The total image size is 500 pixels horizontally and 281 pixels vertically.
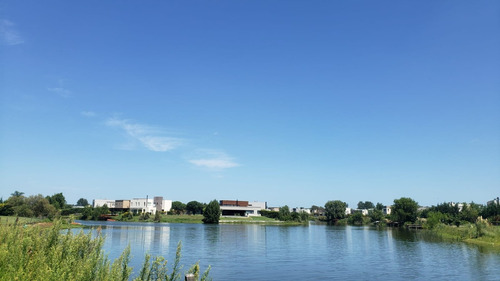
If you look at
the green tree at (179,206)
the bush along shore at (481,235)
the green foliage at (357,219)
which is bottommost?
the green foliage at (357,219)

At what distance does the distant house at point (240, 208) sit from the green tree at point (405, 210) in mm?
66171

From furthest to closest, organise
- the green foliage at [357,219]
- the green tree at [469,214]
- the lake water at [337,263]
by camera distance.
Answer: the green foliage at [357,219] < the green tree at [469,214] < the lake water at [337,263]

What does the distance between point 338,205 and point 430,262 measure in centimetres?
12349

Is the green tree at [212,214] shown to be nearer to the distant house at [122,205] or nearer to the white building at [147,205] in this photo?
the white building at [147,205]

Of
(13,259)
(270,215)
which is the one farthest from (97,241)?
(270,215)

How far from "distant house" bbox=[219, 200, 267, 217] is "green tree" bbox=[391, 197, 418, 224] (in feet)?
217

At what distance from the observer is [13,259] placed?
8523 millimetres

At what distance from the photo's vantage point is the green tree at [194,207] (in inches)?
7236

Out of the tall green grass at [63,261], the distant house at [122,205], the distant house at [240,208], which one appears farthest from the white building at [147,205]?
the tall green grass at [63,261]

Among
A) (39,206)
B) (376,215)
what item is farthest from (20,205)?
(376,215)

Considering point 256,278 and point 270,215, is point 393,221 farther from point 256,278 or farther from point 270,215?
point 256,278

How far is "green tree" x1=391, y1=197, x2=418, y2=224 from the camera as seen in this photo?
122 metres

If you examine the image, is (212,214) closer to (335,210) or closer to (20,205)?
(20,205)

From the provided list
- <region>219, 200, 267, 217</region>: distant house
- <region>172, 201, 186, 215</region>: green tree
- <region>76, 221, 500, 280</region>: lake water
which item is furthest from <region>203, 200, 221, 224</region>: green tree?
<region>76, 221, 500, 280</region>: lake water
